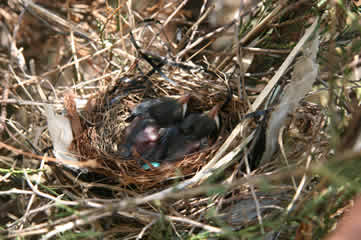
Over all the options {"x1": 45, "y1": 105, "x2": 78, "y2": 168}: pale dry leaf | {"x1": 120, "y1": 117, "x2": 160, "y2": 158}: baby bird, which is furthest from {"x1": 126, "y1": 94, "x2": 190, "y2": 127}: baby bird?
{"x1": 45, "y1": 105, "x2": 78, "y2": 168}: pale dry leaf

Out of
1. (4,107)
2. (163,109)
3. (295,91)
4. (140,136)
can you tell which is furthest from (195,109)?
(4,107)

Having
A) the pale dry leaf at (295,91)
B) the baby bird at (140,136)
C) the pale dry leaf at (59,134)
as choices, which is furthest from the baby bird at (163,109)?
the pale dry leaf at (295,91)

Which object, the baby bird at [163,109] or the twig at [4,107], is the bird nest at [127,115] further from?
the twig at [4,107]

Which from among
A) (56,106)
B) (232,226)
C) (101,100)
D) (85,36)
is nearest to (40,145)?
(56,106)

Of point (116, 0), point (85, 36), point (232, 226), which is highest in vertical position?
point (116, 0)

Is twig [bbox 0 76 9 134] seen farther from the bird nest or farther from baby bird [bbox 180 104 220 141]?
baby bird [bbox 180 104 220 141]

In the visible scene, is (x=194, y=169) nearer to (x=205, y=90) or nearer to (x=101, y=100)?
(x=205, y=90)

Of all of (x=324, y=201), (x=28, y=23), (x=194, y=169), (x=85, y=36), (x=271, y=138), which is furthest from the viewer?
(x=28, y=23)

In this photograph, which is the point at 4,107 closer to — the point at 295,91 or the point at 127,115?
the point at 127,115
